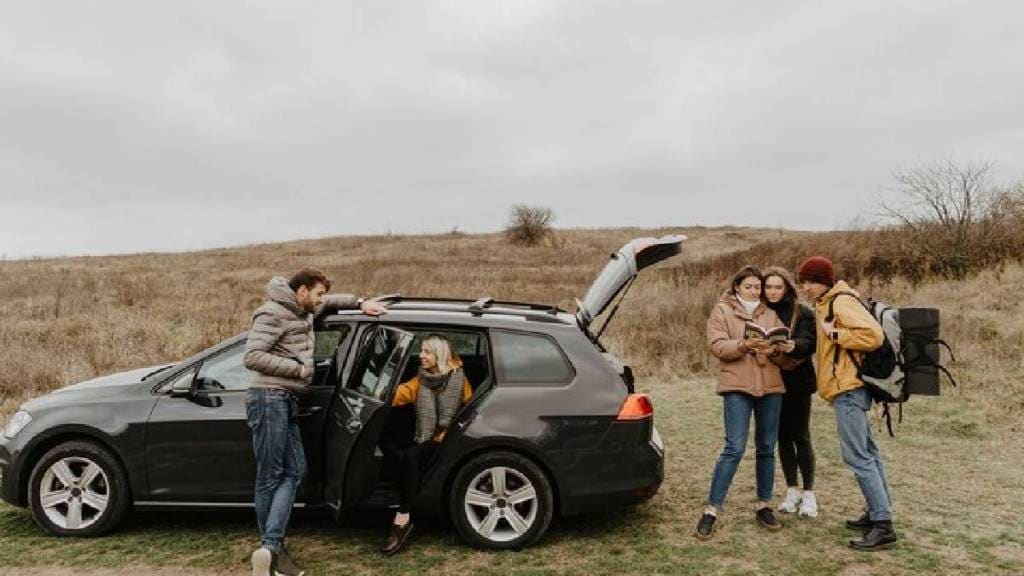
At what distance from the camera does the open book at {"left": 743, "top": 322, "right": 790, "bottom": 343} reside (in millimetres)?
5188

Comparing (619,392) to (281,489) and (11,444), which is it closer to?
(281,489)

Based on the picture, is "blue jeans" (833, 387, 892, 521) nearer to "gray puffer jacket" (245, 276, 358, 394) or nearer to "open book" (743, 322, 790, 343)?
"open book" (743, 322, 790, 343)

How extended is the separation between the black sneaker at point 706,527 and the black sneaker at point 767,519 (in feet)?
1.38

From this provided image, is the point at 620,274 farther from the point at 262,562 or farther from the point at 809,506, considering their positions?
the point at 262,562

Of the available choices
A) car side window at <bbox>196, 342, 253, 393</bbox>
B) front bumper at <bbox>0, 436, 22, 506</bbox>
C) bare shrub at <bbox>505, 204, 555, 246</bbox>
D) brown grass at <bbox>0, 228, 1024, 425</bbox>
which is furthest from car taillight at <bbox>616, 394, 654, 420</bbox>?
bare shrub at <bbox>505, 204, 555, 246</bbox>

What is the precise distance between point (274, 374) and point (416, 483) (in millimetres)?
1209

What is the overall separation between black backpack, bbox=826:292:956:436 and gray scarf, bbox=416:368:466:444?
2748 mm

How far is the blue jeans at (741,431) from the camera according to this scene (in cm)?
527

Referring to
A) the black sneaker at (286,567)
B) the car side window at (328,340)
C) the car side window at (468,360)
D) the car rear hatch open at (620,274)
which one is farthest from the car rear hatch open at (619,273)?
the black sneaker at (286,567)

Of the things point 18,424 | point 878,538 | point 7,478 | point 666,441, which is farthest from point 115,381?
point 666,441

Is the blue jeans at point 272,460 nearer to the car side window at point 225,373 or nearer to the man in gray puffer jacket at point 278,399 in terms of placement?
the man in gray puffer jacket at point 278,399

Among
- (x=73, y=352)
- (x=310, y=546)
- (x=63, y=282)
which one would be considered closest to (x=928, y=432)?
(x=310, y=546)

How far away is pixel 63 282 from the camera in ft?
83.9

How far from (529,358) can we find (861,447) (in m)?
2.35
